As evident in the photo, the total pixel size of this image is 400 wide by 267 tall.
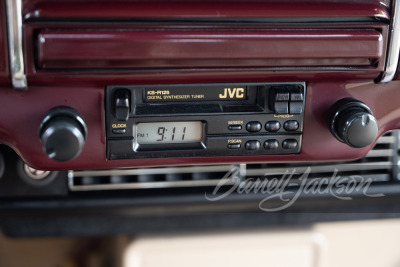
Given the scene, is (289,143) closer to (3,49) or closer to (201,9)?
(201,9)

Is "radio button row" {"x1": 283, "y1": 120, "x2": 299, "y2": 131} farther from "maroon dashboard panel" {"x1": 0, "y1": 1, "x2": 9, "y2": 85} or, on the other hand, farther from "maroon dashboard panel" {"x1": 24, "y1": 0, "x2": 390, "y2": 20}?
"maroon dashboard panel" {"x1": 0, "y1": 1, "x2": 9, "y2": 85}

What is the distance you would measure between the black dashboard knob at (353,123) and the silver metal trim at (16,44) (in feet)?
1.29

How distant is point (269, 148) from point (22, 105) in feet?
1.04

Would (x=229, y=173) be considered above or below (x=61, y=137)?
below

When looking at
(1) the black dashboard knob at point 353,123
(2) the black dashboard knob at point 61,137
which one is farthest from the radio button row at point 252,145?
(2) the black dashboard knob at point 61,137

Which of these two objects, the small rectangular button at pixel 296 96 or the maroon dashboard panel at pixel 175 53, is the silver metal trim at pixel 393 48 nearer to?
the maroon dashboard panel at pixel 175 53

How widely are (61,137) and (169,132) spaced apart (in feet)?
0.45

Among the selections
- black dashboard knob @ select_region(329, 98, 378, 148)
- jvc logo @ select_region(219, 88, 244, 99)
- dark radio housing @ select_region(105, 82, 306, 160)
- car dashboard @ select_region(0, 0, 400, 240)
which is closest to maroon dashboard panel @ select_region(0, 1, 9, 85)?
car dashboard @ select_region(0, 0, 400, 240)

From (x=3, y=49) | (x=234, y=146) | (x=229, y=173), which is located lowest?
(x=229, y=173)

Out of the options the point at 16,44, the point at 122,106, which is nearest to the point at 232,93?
the point at 122,106

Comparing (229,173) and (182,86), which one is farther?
(229,173)

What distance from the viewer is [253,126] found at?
2.20 ft

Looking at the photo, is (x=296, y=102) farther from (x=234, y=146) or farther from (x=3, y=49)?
(x=3, y=49)

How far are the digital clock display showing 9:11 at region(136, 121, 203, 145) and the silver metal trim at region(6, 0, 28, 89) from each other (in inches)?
6.0
